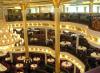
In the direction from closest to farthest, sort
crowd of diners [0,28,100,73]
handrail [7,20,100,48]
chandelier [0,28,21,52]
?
chandelier [0,28,21,52] → handrail [7,20,100,48] → crowd of diners [0,28,100,73]

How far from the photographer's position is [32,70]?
26.5 m

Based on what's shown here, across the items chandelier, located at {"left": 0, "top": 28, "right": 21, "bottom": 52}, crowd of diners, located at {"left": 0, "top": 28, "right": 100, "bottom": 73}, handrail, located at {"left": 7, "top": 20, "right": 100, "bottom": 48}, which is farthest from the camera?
crowd of diners, located at {"left": 0, "top": 28, "right": 100, "bottom": 73}

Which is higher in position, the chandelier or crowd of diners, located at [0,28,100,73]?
the chandelier

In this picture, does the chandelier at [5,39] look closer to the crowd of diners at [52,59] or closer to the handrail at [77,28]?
the handrail at [77,28]

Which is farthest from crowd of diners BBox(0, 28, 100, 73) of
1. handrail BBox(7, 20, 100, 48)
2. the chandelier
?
the chandelier

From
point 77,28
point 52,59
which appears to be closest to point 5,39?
point 77,28

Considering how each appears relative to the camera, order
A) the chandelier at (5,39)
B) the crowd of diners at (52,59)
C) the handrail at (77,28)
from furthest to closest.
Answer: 1. the crowd of diners at (52,59)
2. the handrail at (77,28)
3. the chandelier at (5,39)

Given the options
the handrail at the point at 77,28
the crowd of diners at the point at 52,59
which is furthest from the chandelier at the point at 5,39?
the crowd of diners at the point at 52,59

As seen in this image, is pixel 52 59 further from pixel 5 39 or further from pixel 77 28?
pixel 5 39

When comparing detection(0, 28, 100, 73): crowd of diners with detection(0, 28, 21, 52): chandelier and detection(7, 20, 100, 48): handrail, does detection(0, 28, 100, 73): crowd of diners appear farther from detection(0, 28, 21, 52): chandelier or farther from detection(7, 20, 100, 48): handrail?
detection(0, 28, 21, 52): chandelier

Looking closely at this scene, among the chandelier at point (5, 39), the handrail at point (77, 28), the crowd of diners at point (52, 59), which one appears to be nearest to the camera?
the chandelier at point (5, 39)

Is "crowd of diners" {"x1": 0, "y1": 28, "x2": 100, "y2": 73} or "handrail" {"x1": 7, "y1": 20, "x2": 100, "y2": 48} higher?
"handrail" {"x1": 7, "y1": 20, "x2": 100, "y2": 48}

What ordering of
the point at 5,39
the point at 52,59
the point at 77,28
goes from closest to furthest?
the point at 5,39 < the point at 77,28 < the point at 52,59

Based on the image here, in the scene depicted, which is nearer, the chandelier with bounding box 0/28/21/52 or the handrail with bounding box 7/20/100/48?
the chandelier with bounding box 0/28/21/52
